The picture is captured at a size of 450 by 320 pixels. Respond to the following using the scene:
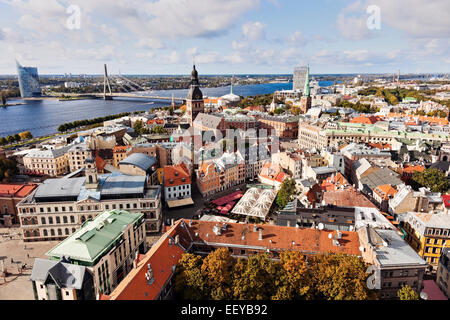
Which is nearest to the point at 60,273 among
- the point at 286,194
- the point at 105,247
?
the point at 105,247

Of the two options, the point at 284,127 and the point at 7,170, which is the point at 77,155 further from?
the point at 284,127

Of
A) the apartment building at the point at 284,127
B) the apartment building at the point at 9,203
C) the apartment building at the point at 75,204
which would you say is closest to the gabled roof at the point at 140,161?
the apartment building at the point at 75,204

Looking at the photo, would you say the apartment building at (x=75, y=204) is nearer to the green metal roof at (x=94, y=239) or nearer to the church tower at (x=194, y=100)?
the green metal roof at (x=94, y=239)

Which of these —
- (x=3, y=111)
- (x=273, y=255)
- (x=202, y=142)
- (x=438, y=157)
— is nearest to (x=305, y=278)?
(x=273, y=255)

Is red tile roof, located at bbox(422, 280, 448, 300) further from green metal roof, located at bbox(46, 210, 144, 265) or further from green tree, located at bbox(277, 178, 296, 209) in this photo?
green metal roof, located at bbox(46, 210, 144, 265)
